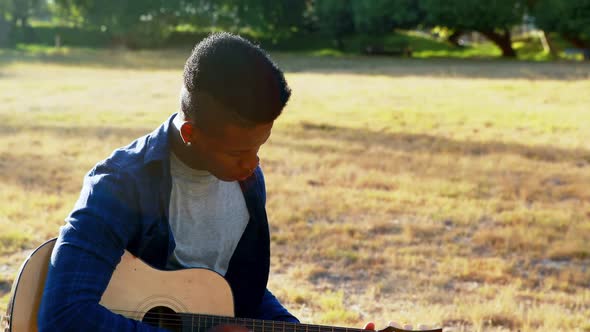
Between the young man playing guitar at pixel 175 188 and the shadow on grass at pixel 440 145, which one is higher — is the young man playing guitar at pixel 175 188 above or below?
above

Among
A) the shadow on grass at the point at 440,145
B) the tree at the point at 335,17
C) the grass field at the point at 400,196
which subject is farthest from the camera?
the tree at the point at 335,17

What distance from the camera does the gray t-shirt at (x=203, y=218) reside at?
8.36 feet

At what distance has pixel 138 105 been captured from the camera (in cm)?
1369

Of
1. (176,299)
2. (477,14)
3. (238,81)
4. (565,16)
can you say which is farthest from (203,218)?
(477,14)

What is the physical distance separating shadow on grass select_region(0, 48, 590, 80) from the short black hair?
1628 centimetres

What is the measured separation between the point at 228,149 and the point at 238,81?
209mm

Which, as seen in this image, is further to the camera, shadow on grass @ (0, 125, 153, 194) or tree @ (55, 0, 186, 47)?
tree @ (55, 0, 186, 47)

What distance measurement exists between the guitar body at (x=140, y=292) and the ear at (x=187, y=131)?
40cm

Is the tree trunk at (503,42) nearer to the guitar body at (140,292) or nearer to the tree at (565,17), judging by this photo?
the tree at (565,17)

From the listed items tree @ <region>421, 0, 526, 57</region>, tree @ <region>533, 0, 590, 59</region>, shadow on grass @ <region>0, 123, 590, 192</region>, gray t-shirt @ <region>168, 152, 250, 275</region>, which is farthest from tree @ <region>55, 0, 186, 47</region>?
gray t-shirt @ <region>168, 152, 250, 275</region>

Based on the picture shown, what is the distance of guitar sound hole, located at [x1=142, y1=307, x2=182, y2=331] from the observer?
101 inches

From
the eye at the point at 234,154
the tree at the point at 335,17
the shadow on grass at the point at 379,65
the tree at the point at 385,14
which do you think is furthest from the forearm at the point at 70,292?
the tree at the point at 335,17

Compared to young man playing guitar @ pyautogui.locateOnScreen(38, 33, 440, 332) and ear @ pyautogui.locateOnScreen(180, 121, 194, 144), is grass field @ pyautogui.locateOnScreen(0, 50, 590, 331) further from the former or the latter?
ear @ pyautogui.locateOnScreen(180, 121, 194, 144)

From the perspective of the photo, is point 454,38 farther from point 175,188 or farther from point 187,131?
point 187,131
